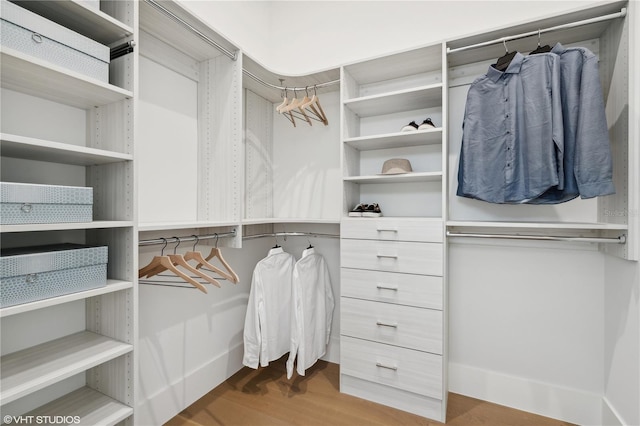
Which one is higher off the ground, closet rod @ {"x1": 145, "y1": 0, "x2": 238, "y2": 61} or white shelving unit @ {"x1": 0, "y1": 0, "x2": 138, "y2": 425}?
closet rod @ {"x1": 145, "y1": 0, "x2": 238, "y2": 61}

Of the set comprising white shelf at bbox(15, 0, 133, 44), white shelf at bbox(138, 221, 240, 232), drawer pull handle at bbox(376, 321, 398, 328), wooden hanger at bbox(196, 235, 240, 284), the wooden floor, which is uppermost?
white shelf at bbox(15, 0, 133, 44)

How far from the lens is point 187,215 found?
1962mm

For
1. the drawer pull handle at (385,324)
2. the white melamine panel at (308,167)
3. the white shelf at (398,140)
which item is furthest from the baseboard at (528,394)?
the white shelf at (398,140)

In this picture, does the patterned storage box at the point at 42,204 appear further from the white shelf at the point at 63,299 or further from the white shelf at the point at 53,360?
the white shelf at the point at 53,360

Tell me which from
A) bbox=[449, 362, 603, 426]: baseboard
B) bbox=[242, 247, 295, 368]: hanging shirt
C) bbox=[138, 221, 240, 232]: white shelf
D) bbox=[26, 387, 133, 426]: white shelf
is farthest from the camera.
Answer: bbox=[242, 247, 295, 368]: hanging shirt

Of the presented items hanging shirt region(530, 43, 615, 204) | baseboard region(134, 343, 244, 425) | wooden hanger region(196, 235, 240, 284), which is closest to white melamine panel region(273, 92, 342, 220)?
wooden hanger region(196, 235, 240, 284)

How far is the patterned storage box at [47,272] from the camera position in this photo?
0.97 meters

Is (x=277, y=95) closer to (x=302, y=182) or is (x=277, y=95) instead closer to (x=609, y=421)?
(x=302, y=182)

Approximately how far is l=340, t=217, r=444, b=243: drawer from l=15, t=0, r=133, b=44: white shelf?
4.94 ft

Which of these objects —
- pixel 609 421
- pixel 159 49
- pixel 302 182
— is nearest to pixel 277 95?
pixel 302 182

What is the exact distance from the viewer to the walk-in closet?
121cm

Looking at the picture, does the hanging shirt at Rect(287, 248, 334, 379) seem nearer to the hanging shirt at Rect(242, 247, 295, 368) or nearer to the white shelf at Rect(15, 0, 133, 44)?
the hanging shirt at Rect(242, 247, 295, 368)

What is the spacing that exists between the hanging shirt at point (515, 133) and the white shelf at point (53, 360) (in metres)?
1.97

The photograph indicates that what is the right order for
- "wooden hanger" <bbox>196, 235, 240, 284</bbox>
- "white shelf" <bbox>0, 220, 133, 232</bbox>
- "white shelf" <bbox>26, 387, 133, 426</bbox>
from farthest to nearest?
"wooden hanger" <bbox>196, 235, 240, 284</bbox>, "white shelf" <bbox>26, 387, 133, 426</bbox>, "white shelf" <bbox>0, 220, 133, 232</bbox>
